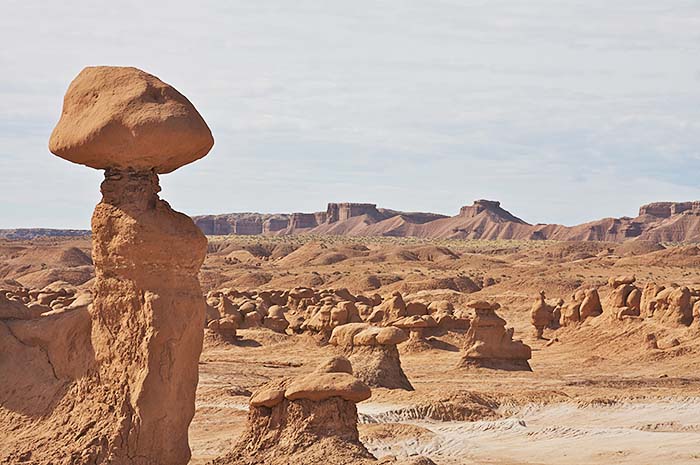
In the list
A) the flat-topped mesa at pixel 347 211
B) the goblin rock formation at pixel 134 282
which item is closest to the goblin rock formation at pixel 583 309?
the goblin rock formation at pixel 134 282

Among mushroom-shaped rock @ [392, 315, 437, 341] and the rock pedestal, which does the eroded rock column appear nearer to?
the rock pedestal

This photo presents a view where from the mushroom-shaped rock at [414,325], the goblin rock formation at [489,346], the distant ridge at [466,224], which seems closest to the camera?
the goblin rock formation at [489,346]

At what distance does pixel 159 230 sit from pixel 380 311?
2484cm

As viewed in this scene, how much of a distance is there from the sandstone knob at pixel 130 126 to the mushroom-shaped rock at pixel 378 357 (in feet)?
37.0

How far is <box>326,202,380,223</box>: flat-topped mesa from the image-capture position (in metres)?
177

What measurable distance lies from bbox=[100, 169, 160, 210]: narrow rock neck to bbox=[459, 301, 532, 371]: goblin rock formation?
16.5 metres

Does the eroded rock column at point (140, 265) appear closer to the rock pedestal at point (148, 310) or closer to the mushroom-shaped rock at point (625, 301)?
the rock pedestal at point (148, 310)

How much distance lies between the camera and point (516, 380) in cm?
2420

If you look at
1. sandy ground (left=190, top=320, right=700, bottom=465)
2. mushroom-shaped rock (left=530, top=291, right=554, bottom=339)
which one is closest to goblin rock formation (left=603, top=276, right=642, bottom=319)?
mushroom-shaped rock (left=530, top=291, right=554, bottom=339)

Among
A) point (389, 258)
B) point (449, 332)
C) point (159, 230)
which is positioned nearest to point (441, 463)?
point (159, 230)

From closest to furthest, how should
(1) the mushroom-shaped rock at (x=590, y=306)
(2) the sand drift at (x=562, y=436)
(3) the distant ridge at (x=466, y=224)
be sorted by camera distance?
(2) the sand drift at (x=562, y=436) < (1) the mushroom-shaped rock at (x=590, y=306) < (3) the distant ridge at (x=466, y=224)

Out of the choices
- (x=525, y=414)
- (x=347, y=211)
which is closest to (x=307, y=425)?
(x=525, y=414)

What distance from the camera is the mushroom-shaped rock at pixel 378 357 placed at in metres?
20.7

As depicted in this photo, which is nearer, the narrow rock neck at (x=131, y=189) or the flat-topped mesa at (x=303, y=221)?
the narrow rock neck at (x=131, y=189)
